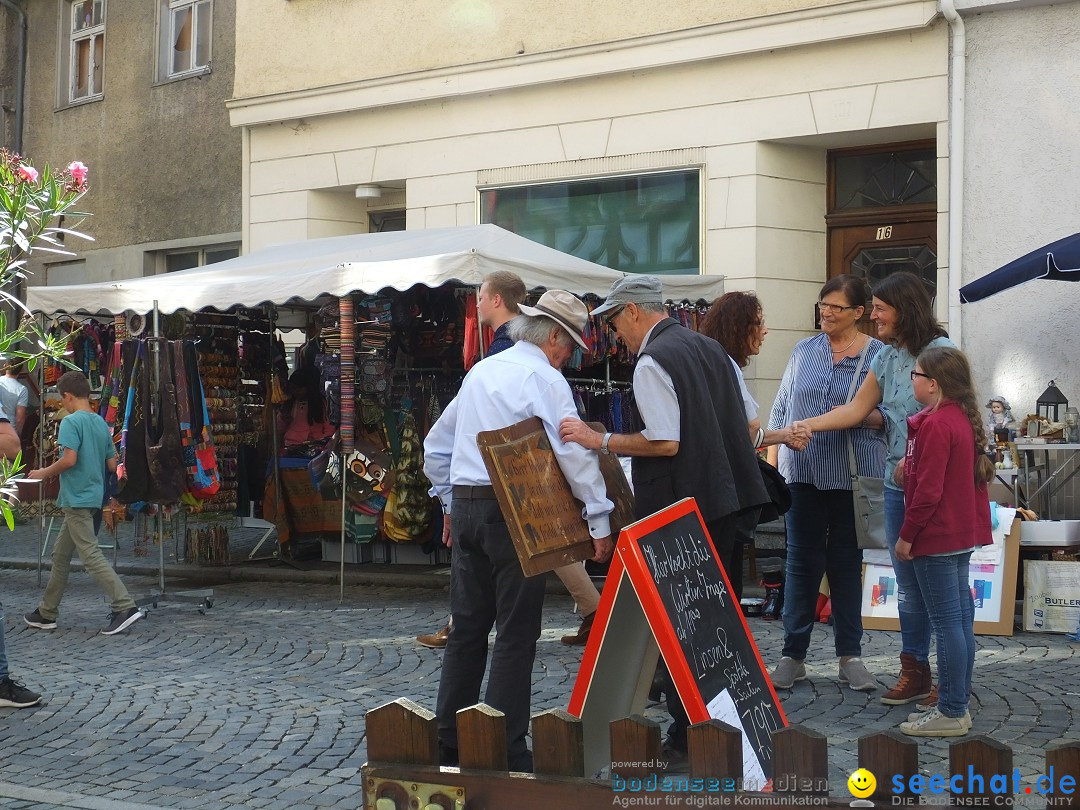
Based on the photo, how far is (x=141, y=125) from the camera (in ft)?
55.2

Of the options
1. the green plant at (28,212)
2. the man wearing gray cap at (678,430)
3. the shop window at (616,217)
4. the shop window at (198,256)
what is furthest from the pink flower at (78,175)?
the shop window at (198,256)

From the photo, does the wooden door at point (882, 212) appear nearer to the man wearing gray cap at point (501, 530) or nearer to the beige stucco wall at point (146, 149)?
the man wearing gray cap at point (501, 530)

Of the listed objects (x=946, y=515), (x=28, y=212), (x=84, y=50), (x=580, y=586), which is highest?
(x=84, y=50)

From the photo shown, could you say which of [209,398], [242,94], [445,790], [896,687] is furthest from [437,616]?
[242,94]

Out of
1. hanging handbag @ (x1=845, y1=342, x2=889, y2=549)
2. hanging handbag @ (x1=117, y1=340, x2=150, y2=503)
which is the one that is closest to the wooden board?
hanging handbag @ (x1=845, y1=342, x2=889, y2=549)

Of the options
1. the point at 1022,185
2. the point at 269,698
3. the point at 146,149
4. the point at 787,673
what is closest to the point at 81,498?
the point at 269,698

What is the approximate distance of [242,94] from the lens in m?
14.8

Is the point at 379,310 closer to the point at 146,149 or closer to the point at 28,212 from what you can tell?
the point at 28,212

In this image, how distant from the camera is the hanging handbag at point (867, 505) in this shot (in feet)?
18.9

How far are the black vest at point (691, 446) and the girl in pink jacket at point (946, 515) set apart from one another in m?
0.79

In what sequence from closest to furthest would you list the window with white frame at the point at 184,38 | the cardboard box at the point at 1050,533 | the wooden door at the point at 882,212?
the cardboard box at the point at 1050,533, the wooden door at the point at 882,212, the window with white frame at the point at 184,38

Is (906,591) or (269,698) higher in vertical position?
(906,591)

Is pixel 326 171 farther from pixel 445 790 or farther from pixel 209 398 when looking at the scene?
pixel 445 790

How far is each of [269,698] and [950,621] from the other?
3.19 metres
